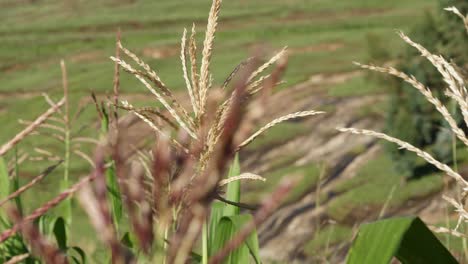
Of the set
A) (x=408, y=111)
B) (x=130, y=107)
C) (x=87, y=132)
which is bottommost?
(x=87, y=132)

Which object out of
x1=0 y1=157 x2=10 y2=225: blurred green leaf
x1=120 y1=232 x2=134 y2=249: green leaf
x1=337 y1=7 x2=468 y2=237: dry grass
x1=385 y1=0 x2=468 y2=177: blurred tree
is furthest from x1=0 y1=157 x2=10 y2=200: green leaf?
x1=385 y1=0 x2=468 y2=177: blurred tree

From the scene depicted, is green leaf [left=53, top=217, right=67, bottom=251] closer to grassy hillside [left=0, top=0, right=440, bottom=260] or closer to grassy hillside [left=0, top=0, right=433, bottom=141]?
grassy hillside [left=0, top=0, right=440, bottom=260]

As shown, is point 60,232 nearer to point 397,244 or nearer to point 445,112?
point 397,244

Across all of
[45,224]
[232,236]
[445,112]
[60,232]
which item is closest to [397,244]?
[445,112]

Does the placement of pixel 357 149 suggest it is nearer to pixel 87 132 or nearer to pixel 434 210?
pixel 434 210

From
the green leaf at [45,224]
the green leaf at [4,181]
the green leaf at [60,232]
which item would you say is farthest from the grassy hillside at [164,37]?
the green leaf at [4,181]

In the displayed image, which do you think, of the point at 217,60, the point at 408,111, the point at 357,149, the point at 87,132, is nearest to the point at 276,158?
the point at 357,149
